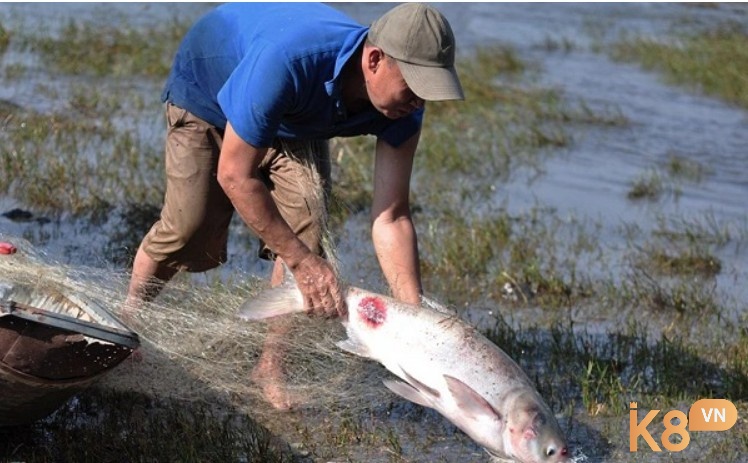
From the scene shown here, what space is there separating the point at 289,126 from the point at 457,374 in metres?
1.24

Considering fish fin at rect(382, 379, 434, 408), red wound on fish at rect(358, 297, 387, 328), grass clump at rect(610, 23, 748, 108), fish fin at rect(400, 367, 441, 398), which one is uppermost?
red wound on fish at rect(358, 297, 387, 328)

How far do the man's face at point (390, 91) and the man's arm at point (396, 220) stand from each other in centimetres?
51

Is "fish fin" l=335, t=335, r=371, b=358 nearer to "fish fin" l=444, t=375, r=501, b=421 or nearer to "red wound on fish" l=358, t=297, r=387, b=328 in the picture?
"red wound on fish" l=358, t=297, r=387, b=328

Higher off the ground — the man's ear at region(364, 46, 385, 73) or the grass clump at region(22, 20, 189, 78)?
the man's ear at region(364, 46, 385, 73)

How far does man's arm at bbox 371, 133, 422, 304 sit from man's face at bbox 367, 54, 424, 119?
511mm

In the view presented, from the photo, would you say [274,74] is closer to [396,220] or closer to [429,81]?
[429,81]

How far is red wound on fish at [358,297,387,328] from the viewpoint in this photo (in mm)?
4820

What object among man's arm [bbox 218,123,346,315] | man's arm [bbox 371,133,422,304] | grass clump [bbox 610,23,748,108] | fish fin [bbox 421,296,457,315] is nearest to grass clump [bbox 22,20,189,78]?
grass clump [bbox 610,23,748,108]

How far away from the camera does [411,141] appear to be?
17.5 feet

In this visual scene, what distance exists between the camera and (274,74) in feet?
15.3

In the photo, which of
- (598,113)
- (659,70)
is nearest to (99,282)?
(598,113)

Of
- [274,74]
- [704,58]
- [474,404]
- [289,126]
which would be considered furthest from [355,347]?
[704,58]

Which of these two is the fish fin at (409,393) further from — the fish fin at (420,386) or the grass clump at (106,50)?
the grass clump at (106,50)

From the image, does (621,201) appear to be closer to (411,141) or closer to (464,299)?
(464,299)
